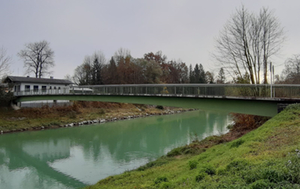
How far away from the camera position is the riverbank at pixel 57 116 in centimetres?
2614

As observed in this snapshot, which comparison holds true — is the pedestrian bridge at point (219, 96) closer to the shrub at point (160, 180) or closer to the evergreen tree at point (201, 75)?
the shrub at point (160, 180)

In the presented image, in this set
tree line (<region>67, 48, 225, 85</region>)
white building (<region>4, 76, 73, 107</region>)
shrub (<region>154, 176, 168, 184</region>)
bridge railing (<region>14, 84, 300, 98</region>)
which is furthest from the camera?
tree line (<region>67, 48, 225, 85</region>)

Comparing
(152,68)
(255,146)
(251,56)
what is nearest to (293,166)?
(255,146)

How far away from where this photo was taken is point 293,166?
3.99 m

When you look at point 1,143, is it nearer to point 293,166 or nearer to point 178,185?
point 178,185

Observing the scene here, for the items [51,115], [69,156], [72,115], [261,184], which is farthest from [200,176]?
[51,115]

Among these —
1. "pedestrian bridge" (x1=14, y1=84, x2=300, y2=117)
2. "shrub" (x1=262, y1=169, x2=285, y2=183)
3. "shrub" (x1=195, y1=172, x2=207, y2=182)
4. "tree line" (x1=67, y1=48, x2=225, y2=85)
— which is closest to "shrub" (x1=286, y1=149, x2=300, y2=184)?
"shrub" (x1=262, y1=169, x2=285, y2=183)

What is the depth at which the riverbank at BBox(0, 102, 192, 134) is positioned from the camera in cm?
2614

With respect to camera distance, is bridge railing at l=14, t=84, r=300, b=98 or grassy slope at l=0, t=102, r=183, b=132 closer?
bridge railing at l=14, t=84, r=300, b=98

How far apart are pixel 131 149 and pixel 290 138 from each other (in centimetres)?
1211

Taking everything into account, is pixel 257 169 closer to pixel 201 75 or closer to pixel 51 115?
pixel 51 115

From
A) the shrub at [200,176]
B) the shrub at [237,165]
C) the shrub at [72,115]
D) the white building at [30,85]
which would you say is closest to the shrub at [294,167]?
the shrub at [237,165]

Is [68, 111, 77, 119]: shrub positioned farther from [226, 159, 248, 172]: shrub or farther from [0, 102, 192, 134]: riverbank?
[226, 159, 248, 172]: shrub

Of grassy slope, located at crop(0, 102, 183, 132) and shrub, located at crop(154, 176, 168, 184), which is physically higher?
shrub, located at crop(154, 176, 168, 184)
